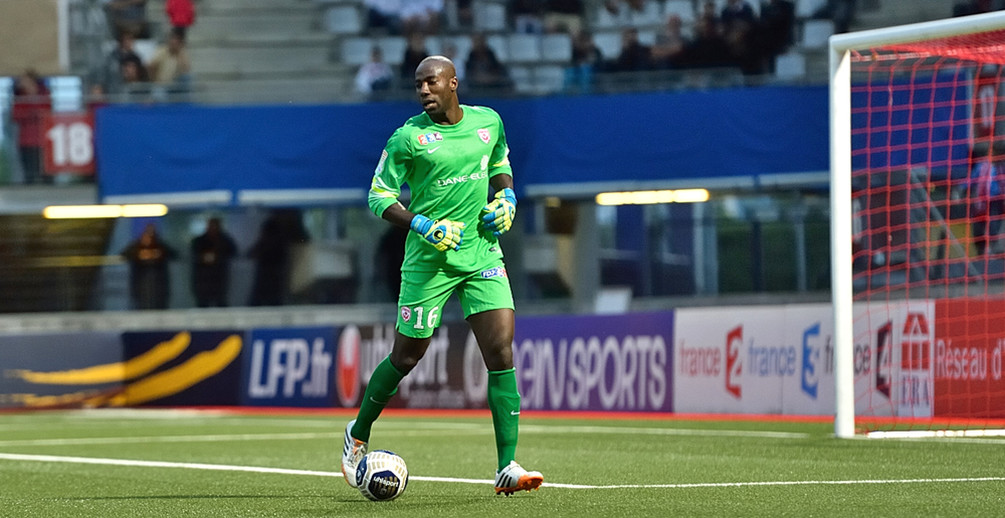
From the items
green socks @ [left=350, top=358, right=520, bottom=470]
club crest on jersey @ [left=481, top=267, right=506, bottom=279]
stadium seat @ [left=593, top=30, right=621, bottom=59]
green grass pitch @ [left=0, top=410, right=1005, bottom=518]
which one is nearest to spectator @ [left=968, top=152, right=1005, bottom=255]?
green grass pitch @ [left=0, top=410, right=1005, bottom=518]

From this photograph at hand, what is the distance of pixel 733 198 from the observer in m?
20.4

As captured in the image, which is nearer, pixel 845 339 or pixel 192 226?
pixel 845 339

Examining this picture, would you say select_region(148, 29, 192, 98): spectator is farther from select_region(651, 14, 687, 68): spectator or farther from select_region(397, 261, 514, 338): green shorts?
select_region(397, 261, 514, 338): green shorts

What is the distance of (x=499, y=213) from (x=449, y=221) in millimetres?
241

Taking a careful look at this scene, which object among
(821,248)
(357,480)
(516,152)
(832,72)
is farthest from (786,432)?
(516,152)

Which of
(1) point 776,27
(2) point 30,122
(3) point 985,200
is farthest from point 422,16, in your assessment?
(3) point 985,200

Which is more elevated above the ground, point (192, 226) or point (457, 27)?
point (457, 27)

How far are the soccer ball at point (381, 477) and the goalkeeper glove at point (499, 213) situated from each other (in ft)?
3.69

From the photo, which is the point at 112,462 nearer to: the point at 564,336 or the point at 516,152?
the point at 564,336

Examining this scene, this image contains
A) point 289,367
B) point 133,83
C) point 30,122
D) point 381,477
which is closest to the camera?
point 381,477

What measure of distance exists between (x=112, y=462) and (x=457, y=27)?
14.4 meters

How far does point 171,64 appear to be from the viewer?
77.8ft

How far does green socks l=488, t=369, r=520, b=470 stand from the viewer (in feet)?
22.3

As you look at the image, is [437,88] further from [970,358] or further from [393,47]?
[393,47]
